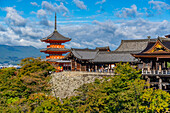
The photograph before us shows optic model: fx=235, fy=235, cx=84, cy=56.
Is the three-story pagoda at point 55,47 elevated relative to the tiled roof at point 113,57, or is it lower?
elevated

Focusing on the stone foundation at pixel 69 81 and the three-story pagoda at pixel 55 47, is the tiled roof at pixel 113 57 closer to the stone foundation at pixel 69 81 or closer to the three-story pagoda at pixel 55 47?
the stone foundation at pixel 69 81

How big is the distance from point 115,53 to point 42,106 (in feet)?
72.9

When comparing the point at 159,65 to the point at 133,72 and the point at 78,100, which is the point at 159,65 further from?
the point at 78,100

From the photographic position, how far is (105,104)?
28.6 m

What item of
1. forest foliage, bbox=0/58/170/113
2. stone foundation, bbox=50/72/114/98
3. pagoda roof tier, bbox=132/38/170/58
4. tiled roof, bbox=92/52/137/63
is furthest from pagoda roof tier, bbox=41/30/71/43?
pagoda roof tier, bbox=132/38/170/58

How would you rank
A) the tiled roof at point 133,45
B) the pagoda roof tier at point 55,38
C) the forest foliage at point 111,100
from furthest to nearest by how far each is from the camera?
1. the pagoda roof tier at point 55,38
2. the tiled roof at point 133,45
3. the forest foliage at point 111,100

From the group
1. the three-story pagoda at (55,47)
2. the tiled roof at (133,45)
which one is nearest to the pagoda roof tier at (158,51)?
the tiled roof at (133,45)

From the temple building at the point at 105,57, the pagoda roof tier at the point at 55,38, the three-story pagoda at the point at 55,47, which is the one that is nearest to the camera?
the temple building at the point at 105,57

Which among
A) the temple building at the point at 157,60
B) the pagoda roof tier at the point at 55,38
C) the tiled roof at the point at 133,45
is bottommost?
the temple building at the point at 157,60

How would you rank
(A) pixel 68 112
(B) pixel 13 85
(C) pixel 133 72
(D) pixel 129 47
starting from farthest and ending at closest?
(D) pixel 129 47 < (B) pixel 13 85 < (C) pixel 133 72 < (A) pixel 68 112

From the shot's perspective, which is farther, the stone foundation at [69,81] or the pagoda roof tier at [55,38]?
the pagoda roof tier at [55,38]

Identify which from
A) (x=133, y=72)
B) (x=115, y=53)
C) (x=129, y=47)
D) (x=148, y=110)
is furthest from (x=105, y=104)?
(x=129, y=47)

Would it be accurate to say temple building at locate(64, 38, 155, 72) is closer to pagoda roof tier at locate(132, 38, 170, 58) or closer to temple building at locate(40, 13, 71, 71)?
temple building at locate(40, 13, 71, 71)

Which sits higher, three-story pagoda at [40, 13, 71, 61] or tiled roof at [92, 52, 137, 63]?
three-story pagoda at [40, 13, 71, 61]
